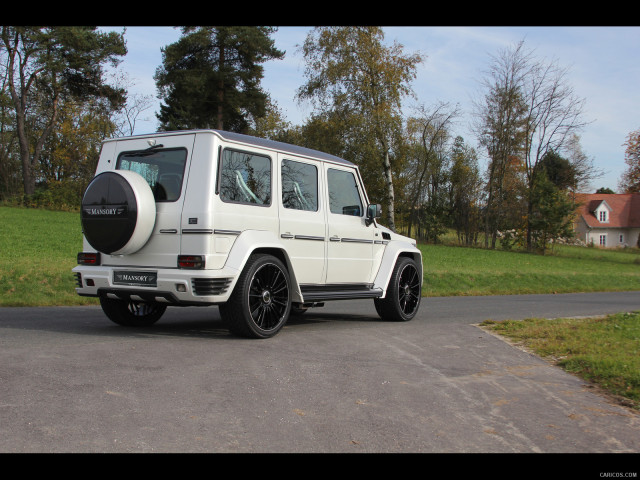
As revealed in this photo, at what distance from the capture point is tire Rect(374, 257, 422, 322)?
9727mm

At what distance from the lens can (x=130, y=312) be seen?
8453 millimetres

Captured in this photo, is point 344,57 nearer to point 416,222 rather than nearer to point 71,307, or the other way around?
point 416,222

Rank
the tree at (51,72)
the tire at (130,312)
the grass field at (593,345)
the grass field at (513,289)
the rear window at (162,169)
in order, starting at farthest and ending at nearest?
the tree at (51,72), the tire at (130,312), the rear window at (162,169), the grass field at (513,289), the grass field at (593,345)

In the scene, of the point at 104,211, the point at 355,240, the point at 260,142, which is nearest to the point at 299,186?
the point at 260,142

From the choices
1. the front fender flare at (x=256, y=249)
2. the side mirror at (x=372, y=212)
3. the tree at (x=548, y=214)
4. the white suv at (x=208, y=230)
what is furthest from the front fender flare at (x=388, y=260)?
the tree at (x=548, y=214)

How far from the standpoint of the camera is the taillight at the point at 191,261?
6801 millimetres

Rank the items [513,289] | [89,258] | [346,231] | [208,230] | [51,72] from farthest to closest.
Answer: [51,72] < [513,289] < [346,231] < [89,258] < [208,230]

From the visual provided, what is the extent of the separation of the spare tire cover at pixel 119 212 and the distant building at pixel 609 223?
89828 millimetres

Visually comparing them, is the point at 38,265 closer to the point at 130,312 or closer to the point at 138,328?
the point at 130,312

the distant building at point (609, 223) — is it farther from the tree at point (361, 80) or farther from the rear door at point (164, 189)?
the rear door at point (164, 189)

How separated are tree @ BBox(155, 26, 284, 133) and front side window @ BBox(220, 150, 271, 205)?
34.5 meters


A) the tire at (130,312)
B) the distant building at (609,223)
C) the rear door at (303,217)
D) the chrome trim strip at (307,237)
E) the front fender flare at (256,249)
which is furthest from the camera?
the distant building at (609,223)

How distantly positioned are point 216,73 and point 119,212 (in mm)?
36828
